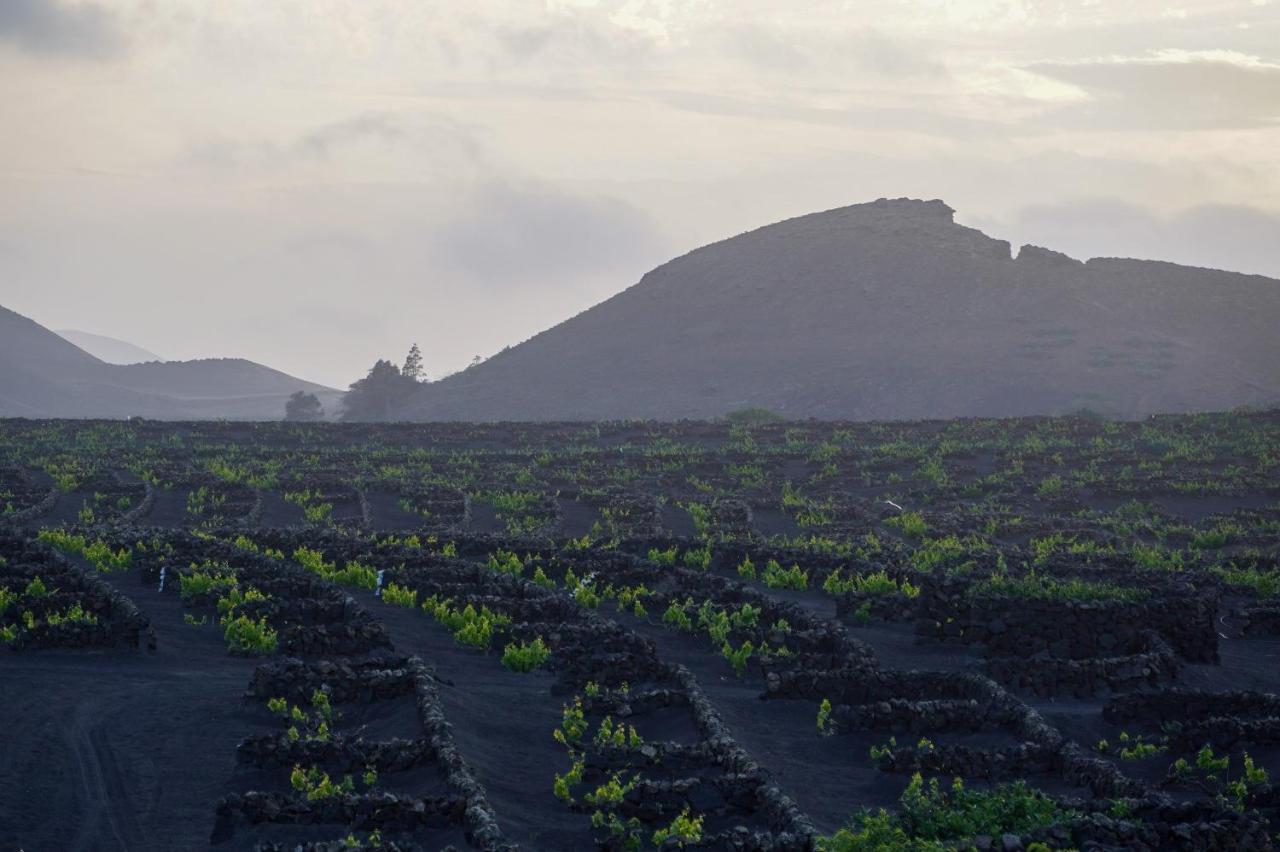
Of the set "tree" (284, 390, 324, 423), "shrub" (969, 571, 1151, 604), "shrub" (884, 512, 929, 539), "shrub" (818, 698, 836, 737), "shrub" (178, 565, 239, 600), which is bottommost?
"shrub" (818, 698, 836, 737)

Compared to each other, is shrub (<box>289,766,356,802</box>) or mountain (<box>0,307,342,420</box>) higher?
mountain (<box>0,307,342,420</box>)

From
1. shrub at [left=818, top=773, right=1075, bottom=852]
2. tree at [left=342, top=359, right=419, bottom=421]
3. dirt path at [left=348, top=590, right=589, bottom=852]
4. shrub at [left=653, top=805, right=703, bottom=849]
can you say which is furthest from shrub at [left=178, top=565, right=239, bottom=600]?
tree at [left=342, top=359, right=419, bottom=421]

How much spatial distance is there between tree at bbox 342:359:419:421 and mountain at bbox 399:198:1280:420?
1990 mm

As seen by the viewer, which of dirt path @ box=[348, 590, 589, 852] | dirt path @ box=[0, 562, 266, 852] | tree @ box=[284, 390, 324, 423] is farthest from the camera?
tree @ box=[284, 390, 324, 423]

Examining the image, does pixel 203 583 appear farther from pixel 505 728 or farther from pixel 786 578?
pixel 786 578

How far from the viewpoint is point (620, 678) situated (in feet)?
70.0

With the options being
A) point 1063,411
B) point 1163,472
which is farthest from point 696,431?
point 1063,411

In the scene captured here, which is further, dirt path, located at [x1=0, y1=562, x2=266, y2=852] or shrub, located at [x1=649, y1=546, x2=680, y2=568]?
shrub, located at [x1=649, y1=546, x2=680, y2=568]

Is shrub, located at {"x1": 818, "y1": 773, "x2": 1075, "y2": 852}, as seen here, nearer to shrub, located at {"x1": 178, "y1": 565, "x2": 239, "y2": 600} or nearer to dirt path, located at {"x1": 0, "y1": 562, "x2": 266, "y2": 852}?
dirt path, located at {"x1": 0, "y1": 562, "x2": 266, "y2": 852}

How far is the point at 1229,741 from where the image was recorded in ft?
59.1

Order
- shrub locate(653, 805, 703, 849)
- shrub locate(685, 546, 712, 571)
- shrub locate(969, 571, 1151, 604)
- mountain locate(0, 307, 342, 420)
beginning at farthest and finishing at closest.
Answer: mountain locate(0, 307, 342, 420)
shrub locate(685, 546, 712, 571)
shrub locate(969, 571, 1151, 604)
shrub locate(653, 805, 703, 849)

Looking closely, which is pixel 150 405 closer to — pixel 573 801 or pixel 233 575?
pixel 233 575

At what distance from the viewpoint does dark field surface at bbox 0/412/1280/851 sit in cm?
1482

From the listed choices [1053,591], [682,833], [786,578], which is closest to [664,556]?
[786,578]
